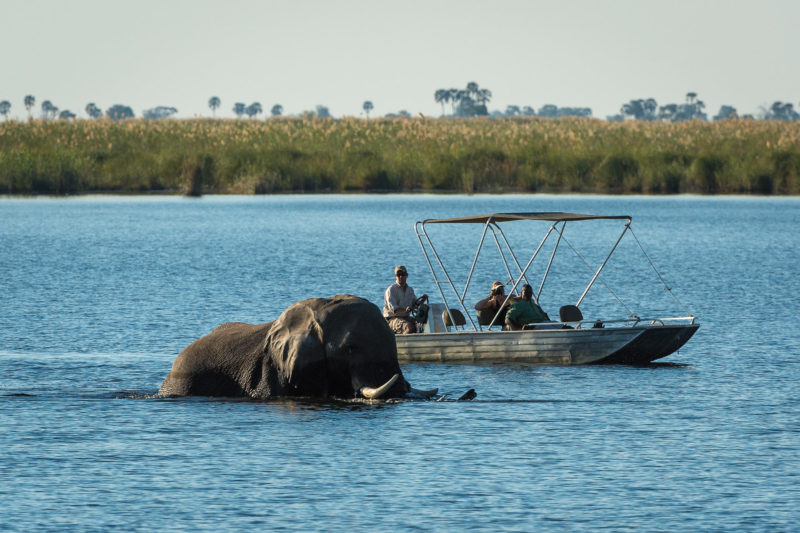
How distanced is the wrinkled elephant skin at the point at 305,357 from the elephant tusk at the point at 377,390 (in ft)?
0.10

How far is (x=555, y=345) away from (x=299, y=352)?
6.39m

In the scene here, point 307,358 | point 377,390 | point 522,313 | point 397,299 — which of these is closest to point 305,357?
point 307,358

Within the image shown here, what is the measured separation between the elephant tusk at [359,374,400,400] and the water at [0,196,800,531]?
0.25m

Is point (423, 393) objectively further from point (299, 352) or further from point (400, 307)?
point (400, 307)

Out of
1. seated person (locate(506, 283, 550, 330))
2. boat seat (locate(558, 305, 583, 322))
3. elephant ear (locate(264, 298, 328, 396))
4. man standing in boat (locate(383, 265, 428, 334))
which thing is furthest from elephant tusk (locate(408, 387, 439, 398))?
boat seat (locate(558, 305, 583, 322))

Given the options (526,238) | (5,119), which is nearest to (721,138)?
(526,238)

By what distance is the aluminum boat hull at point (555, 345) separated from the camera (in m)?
25.6

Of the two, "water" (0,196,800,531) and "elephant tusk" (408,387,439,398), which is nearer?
"water" (0,196,800,531)

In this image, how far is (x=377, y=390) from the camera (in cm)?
2094

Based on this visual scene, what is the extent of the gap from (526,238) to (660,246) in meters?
9.02

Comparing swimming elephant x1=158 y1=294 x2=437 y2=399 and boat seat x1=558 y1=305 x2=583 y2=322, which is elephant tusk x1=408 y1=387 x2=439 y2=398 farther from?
boat seat x1=558 y1=305 x2=583 y2=322

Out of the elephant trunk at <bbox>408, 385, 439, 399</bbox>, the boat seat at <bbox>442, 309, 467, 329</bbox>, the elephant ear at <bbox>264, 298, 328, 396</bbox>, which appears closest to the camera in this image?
the elephant ear at <bbox>264, 298, 328, 396</bbox>

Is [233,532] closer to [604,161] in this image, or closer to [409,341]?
[409,341]

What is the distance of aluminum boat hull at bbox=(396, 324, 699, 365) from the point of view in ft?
84.1
